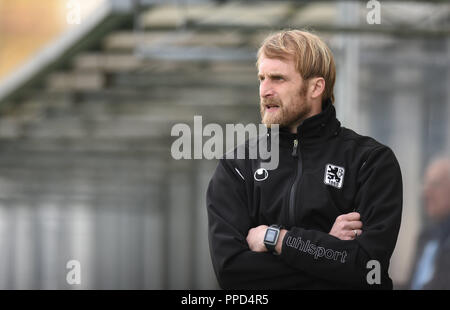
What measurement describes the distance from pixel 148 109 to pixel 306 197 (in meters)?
12.2

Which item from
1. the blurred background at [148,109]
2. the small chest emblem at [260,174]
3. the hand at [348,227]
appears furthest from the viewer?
the blurred background at [148,109]

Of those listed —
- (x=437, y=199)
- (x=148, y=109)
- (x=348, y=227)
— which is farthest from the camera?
(x=148, y=109)

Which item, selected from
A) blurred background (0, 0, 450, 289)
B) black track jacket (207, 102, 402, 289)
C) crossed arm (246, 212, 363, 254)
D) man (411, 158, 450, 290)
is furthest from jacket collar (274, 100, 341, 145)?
blurred background (0, 0, 450, 289)

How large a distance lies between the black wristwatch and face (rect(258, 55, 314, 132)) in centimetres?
27

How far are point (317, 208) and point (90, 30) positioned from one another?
10.2m

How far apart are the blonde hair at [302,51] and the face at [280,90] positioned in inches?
0.6

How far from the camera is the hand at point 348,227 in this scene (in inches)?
99.8

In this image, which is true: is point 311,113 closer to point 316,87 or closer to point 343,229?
point 316,87

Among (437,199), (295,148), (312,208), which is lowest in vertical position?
(437,199)

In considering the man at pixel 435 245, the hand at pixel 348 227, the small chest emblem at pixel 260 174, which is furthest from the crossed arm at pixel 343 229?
the man at pixel 435 245

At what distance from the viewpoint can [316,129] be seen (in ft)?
8.64

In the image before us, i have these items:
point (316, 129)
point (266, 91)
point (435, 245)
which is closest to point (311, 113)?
point (316, 129)

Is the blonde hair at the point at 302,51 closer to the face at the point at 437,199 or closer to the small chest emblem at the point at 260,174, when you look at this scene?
the small chest emblem at the point at 260,174
